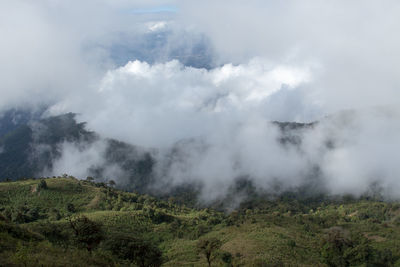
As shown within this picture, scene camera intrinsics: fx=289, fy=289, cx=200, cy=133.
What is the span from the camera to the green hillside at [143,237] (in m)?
52.6

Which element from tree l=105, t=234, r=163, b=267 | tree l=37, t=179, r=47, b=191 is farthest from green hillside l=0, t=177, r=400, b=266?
tree l=37, t=179, r=47, b=191

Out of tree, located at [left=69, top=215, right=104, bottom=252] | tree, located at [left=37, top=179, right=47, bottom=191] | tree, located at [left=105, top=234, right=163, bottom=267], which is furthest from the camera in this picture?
tree, located at [left=37, top=179, right=47, bottom=191]

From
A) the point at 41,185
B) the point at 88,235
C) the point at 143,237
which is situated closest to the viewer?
the point at 88,235

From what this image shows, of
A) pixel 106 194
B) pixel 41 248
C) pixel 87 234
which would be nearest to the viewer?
pixel 41 248

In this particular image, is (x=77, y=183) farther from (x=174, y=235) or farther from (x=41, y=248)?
(x=41, y=248)

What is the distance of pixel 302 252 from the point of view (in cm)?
10219

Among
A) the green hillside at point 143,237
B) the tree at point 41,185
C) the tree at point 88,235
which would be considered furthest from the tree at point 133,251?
the tree at point 41,185

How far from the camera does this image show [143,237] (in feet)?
363

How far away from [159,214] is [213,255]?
53.8 m

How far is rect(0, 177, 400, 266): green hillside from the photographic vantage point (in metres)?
52.6

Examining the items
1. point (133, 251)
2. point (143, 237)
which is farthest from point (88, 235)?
point (143, 237)

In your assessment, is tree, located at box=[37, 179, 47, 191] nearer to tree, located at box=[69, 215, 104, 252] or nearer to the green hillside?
the green hillside

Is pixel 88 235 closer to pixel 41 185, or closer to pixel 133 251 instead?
pixel 133 251

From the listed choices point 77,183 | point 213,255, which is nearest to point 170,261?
point 213,255
